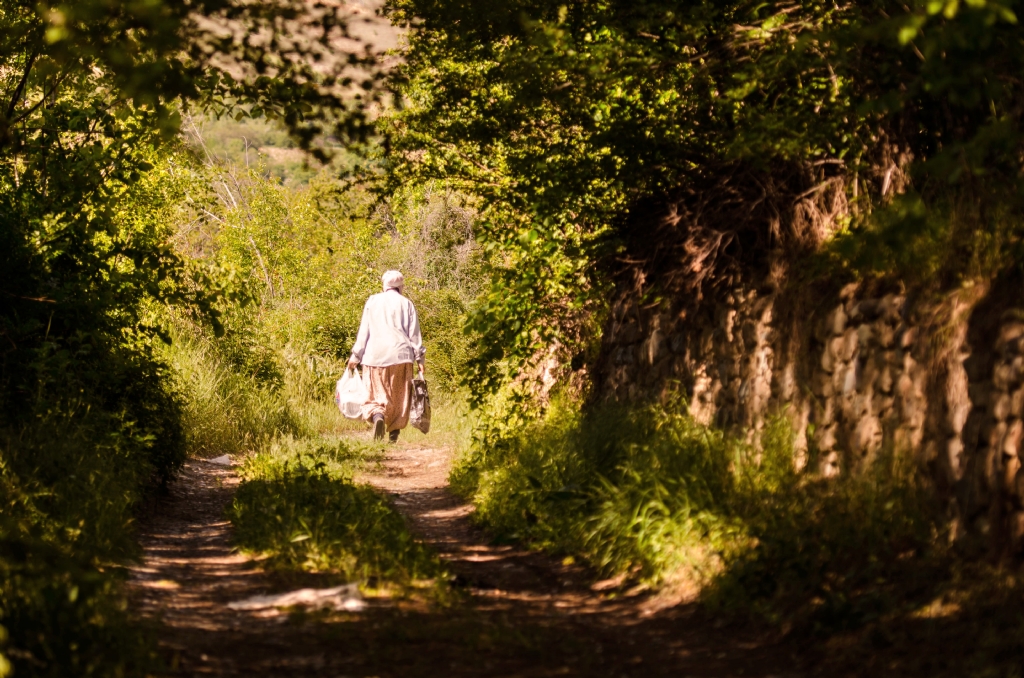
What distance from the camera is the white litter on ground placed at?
5.65 meters

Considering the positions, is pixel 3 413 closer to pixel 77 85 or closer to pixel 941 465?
pixel 77 85

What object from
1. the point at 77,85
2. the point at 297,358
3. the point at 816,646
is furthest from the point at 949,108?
the point at 297,358

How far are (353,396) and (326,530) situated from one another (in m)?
7.50

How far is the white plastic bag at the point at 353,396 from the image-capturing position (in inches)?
573

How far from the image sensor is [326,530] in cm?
714

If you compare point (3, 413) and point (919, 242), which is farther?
point (3, 413)

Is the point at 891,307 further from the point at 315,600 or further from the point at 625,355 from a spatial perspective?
the point at 625,355

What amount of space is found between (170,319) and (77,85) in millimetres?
6493

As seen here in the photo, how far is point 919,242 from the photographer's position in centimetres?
577

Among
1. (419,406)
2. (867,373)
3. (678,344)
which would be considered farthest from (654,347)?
(419,406)

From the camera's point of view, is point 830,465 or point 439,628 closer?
point 439,628

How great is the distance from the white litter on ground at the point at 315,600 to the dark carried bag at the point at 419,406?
8.77 meters

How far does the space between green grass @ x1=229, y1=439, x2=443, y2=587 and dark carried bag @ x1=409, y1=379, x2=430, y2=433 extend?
14.6ft

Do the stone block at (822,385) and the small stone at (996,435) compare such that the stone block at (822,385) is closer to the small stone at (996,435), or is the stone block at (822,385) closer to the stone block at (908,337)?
the stone block at (908,337)
